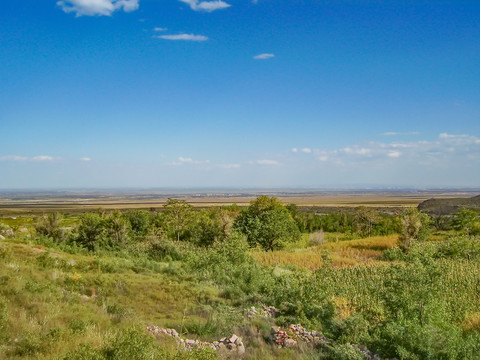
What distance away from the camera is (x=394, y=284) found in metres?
8.02

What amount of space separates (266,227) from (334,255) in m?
5.49

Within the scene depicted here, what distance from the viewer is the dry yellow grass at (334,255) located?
1894 centimetres

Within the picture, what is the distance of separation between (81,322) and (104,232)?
1722cm

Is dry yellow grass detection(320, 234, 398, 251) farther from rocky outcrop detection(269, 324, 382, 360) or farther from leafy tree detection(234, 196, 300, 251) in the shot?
rocky outcrop detection(269, 324, 382, 360)

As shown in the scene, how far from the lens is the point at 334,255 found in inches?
877

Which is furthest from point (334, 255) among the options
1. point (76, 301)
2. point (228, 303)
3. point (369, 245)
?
point (76, 301)

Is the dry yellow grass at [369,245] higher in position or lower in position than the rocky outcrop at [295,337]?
lower

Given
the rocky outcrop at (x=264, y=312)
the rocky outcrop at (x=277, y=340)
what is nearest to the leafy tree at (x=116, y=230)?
the rocky outcrop at (x=264, y=312)

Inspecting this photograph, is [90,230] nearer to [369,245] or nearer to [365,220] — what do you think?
[369,245]

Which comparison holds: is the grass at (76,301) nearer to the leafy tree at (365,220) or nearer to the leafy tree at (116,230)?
the leafy tree at (116,230)

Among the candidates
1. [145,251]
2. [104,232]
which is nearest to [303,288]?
Answer: [145,251]

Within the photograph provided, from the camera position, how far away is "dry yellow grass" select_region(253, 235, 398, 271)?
18942 millimetres

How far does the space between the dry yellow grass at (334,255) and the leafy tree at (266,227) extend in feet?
6.48

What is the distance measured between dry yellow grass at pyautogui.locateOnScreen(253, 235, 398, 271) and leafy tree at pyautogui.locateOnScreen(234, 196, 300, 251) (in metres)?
1.97
